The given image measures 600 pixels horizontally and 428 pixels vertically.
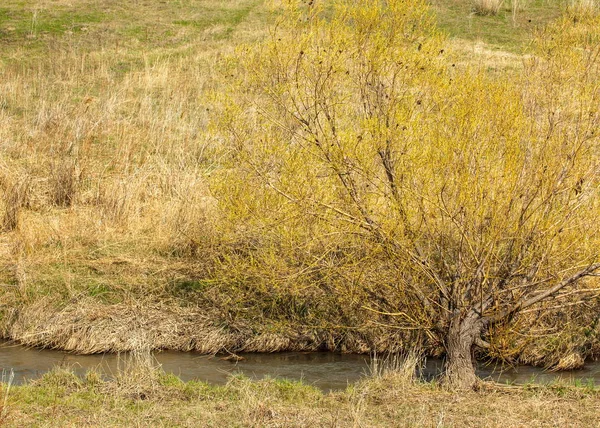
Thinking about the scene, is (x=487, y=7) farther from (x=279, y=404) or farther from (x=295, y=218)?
(x=279, y=404)

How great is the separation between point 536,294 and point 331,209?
80.5 inches

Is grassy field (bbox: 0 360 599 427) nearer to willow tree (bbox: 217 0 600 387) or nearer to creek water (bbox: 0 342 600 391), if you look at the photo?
willow tree (bbox: 217 0 600 387)

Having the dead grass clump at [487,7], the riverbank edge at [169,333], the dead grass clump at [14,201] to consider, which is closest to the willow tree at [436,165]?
the riverbank edge at [169,333]

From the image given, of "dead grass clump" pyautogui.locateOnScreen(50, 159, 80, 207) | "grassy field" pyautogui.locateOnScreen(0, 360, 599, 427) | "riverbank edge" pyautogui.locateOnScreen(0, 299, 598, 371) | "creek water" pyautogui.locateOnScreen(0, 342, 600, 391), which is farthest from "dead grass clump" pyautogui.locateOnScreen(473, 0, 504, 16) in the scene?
"grassy field" pyautogui.locateOnScreen(0, 360, 599, 427)

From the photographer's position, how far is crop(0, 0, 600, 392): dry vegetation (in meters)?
8.12

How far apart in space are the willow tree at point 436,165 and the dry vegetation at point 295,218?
0.10ft

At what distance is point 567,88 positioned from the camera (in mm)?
8992

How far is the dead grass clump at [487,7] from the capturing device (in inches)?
898

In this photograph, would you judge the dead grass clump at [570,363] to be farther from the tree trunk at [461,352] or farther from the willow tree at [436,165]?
the tree trunk at [461,352]

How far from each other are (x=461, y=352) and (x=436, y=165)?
1.67 m

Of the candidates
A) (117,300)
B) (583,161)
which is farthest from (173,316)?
(583,161)

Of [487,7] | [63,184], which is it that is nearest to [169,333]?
[63,184]

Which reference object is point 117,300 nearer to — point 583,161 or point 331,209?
point 331,209

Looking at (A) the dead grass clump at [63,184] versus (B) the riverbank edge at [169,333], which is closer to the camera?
(B) the riverbank edge at [169,333]
